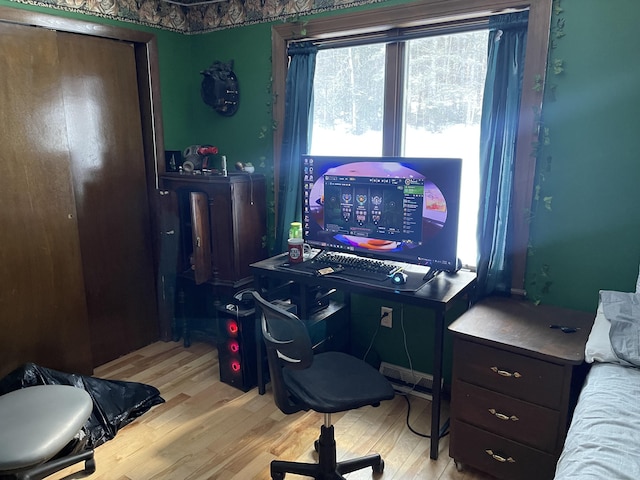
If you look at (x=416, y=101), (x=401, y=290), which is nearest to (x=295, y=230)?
(x=401, y=290)

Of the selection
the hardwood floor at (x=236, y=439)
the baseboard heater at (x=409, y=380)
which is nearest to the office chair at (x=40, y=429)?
the hardwood floor at (x=236, y=439)

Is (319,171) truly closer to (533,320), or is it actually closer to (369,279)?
(369,279)

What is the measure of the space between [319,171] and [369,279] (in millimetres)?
688

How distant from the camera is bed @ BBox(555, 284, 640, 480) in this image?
118 cm

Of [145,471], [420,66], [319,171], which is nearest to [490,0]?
[420,66]

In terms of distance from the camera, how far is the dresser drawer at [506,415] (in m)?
1.88

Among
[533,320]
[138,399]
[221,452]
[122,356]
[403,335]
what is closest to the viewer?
[533,320]

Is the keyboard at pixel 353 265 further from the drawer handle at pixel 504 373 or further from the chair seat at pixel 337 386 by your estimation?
the drawer handle at pixel 504 373

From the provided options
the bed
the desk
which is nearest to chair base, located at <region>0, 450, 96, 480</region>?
the desk

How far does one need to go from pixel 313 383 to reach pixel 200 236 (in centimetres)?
145

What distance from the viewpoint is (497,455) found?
2.02 m

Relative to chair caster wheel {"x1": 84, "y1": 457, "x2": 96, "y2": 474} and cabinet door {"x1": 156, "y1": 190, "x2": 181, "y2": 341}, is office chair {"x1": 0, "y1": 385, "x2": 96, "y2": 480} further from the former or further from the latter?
cabinet door {"x1": 156, "y1": 190, "x2": 181, "y2": 341}

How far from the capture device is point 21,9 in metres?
2.51

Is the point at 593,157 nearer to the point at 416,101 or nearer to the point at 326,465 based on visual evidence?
the point at 416,101
